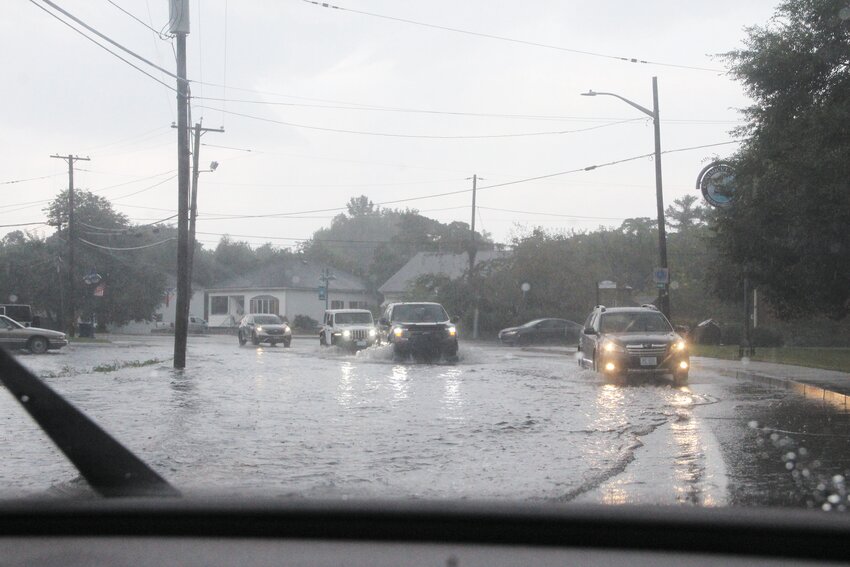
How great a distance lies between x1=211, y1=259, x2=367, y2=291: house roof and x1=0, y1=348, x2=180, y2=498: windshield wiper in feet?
246

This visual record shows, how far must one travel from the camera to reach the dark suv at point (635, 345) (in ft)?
65.4

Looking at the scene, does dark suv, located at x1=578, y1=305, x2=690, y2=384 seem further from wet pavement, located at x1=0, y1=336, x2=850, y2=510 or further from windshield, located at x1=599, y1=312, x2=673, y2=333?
wet pavement, located at x1=0, y1=336, x2=850, y2=510

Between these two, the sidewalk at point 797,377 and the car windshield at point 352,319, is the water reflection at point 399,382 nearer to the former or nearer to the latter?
the sidewalk at point 797,377

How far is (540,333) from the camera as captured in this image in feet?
153

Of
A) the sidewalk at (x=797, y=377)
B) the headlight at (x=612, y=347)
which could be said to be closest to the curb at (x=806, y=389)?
the sidewalk at (x=797, y=377)

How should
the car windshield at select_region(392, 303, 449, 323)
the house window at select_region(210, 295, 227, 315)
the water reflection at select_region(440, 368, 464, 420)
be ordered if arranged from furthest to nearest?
the house window at select_region(210, 295, 227, 315)
the car windshield at select_region(392, 303, 449, 323)
the water reflection at select_region(440, 368, 464, 420)

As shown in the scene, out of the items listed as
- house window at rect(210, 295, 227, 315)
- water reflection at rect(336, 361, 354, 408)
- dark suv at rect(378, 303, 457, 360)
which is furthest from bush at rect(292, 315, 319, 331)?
water reflection at rect(336, 361, 354, 408)

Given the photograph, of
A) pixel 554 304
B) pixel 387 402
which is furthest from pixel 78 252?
pixel 387 402

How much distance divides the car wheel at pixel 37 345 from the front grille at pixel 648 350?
900 inches

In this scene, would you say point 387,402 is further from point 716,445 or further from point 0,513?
point 0,513


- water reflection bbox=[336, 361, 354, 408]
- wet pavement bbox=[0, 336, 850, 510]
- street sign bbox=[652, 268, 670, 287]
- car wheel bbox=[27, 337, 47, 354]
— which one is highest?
street sign bbox=[652, 268, 670, 287]

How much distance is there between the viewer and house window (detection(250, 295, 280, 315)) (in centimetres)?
7925

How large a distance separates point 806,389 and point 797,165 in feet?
12.7

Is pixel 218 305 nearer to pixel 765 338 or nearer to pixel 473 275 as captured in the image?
pixel 473 275
